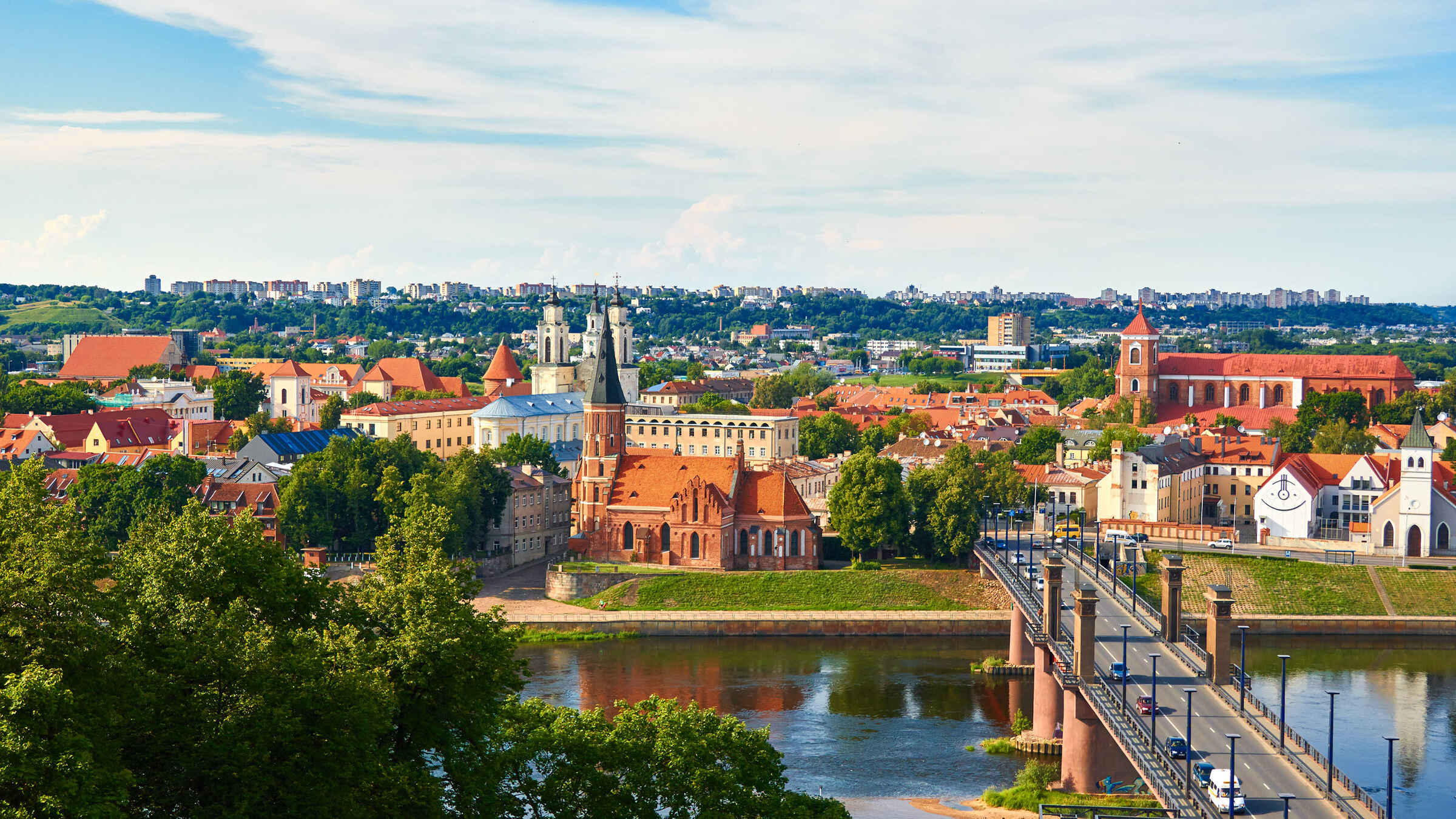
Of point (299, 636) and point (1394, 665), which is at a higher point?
point (299, 636)

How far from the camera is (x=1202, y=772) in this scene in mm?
39750

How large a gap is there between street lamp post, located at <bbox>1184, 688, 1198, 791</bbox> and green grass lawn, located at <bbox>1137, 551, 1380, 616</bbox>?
3125 cm

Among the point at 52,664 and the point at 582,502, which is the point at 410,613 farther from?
the point at 582,502

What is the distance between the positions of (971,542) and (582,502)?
63.0 ft

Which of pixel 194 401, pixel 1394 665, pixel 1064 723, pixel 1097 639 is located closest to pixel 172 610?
pixel 1064 723

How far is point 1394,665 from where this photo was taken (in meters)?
66.6

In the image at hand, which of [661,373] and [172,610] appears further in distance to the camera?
[661,373]

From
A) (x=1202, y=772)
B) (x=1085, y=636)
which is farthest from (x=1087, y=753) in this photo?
(x=1202, y=772)

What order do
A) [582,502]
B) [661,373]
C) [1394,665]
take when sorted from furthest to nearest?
[661,373], [582,502], [1394,665]

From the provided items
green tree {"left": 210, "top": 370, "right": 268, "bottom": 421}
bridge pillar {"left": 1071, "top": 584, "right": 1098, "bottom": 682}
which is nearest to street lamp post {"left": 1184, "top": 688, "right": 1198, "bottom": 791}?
bridge pillar {"left": 1071, "top": 584, "right": 1098, "bottom": 682}

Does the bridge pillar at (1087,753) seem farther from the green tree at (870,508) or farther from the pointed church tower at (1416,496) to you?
the pointed church tower at (1416,496)

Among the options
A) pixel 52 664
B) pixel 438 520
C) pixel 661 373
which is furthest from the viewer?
pixel 661 373

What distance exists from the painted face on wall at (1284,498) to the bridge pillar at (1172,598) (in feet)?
115

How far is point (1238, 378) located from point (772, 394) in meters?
51.4
